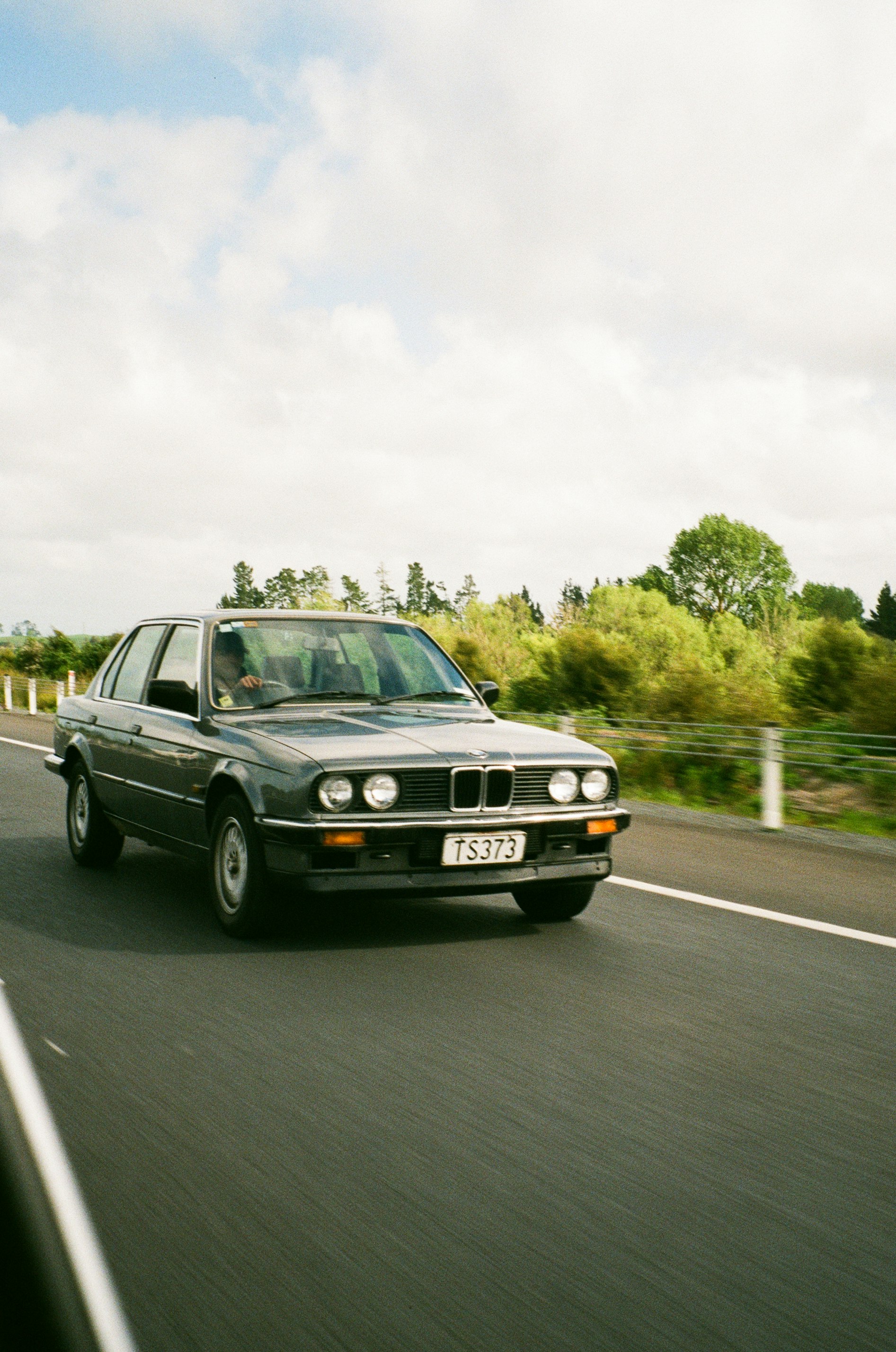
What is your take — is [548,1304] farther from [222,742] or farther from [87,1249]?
[222,742]

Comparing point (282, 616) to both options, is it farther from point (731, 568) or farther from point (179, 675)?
point (731, 568)

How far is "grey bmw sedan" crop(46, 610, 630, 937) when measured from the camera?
592 cm

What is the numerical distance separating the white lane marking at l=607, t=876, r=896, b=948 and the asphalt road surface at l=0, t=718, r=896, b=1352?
0.13 m

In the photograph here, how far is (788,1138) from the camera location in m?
3.69

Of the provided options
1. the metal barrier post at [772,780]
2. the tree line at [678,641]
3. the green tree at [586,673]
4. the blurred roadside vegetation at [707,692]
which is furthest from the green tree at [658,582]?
the metal barrier post at [772,780]

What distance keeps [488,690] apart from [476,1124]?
170 inches

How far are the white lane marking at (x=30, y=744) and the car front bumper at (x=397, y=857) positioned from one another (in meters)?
14.5

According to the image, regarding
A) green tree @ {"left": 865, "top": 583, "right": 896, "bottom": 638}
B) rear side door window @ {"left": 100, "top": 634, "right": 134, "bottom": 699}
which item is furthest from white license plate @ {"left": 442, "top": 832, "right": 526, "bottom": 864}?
green tree @ {"left": 865, "top": 583, "right": 896, "bottom": 638}

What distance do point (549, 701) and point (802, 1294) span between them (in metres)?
22.7

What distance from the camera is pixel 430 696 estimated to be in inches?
299

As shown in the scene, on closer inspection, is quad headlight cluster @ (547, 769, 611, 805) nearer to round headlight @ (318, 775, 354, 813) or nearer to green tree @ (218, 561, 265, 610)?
round headlight @ (318, 775, 354, 813)

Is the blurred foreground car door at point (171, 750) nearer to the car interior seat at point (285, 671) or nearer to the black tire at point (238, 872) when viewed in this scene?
the black tire at point (238, 872)

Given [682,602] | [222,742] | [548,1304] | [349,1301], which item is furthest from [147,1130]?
[682,602]

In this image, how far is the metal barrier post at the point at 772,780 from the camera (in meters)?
11.4
